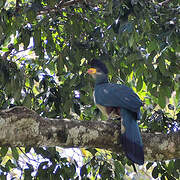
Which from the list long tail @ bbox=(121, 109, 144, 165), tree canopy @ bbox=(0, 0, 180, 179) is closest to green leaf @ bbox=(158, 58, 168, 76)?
tree canopy @ bbox=(0, 0, 180, 179)

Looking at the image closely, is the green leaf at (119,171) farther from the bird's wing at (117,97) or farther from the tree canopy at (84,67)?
the bird's wing at (117,97)

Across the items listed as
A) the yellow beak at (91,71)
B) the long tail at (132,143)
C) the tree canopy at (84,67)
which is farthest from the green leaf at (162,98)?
the yellow beak at (91,71)

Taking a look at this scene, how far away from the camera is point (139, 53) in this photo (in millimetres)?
3242

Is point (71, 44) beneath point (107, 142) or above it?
above

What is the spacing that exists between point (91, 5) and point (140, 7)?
1.37 m

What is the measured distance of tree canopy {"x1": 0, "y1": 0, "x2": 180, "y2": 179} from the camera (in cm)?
319

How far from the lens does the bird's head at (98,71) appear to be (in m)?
3.71

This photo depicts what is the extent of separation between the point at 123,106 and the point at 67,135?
74 cm

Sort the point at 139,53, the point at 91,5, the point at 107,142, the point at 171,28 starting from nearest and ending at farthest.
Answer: the point at 107,142, the point at 171,28, the point at 139,53, the point at 91,5

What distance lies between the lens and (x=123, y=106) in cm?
318

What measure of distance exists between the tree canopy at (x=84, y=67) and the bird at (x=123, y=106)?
0.37ft

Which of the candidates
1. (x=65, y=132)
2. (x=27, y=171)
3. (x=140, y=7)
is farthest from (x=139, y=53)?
(x=27, y=171)

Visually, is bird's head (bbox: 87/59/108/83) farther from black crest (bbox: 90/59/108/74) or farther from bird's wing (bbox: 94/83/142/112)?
bird's wing (bbox: 94/83/142/112)

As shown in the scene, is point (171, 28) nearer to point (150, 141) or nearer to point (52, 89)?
point (150, 141)
